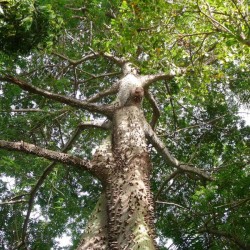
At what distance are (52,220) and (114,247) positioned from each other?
18.2ft

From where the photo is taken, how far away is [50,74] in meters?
8.27

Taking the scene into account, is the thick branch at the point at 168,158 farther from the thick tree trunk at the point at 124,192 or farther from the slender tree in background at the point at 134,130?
the thick tree trunk at the point at 124,192

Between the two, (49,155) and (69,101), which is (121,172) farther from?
(69,101)

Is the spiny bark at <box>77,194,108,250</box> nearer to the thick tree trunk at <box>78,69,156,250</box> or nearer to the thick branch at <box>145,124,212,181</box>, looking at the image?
the thick tree trunk at <box>78,69,156,250</box>

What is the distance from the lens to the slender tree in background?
3746 millimetres

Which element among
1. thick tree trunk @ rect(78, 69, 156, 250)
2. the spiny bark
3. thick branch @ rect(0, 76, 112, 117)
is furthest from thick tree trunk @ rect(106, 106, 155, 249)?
thick branch @ rect(0, 76, 112, 117)

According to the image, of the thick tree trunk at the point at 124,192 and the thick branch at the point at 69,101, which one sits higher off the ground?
the thick branch at the point at 69,101

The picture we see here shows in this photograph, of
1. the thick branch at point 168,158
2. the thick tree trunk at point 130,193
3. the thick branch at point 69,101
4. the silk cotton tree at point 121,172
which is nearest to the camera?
the thick tree trunk at point 130,193

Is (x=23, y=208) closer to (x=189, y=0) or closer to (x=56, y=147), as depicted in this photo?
(x=56, y=147)

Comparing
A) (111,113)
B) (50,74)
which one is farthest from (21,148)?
(50,74)

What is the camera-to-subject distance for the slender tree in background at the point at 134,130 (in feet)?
12.3

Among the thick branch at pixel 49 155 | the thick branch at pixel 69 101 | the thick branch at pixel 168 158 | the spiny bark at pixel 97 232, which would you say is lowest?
the spiny bark at pixel 97 232

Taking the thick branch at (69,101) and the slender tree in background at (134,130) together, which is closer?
the slender tree in background at (134,130)

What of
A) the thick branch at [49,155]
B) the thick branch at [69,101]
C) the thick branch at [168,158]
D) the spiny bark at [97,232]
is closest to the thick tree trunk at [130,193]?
the spiny bark at [97,232]
